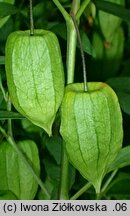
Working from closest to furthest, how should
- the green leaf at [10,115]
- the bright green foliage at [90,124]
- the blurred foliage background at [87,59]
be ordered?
the bright green foliage at [90,124], the green leaf at [10,115], the blurred foliage background at [87,59]

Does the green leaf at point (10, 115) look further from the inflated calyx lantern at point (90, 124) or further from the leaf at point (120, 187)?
the leaf at point (120, 187)

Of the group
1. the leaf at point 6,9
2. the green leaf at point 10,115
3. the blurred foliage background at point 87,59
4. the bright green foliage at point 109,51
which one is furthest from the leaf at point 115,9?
the bright green foliage at point 109,51

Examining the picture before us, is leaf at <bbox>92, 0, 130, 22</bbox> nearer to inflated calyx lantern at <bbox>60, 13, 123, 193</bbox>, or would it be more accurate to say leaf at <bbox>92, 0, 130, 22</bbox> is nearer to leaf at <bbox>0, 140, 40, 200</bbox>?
inflated calyx lantern at <bbox>60, 13, 123, 193</bbox>

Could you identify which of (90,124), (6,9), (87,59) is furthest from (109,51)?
(90,124)

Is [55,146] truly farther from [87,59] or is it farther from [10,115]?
[87,59]

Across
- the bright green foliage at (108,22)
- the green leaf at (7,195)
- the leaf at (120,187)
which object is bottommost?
the leaf at (120,187)
